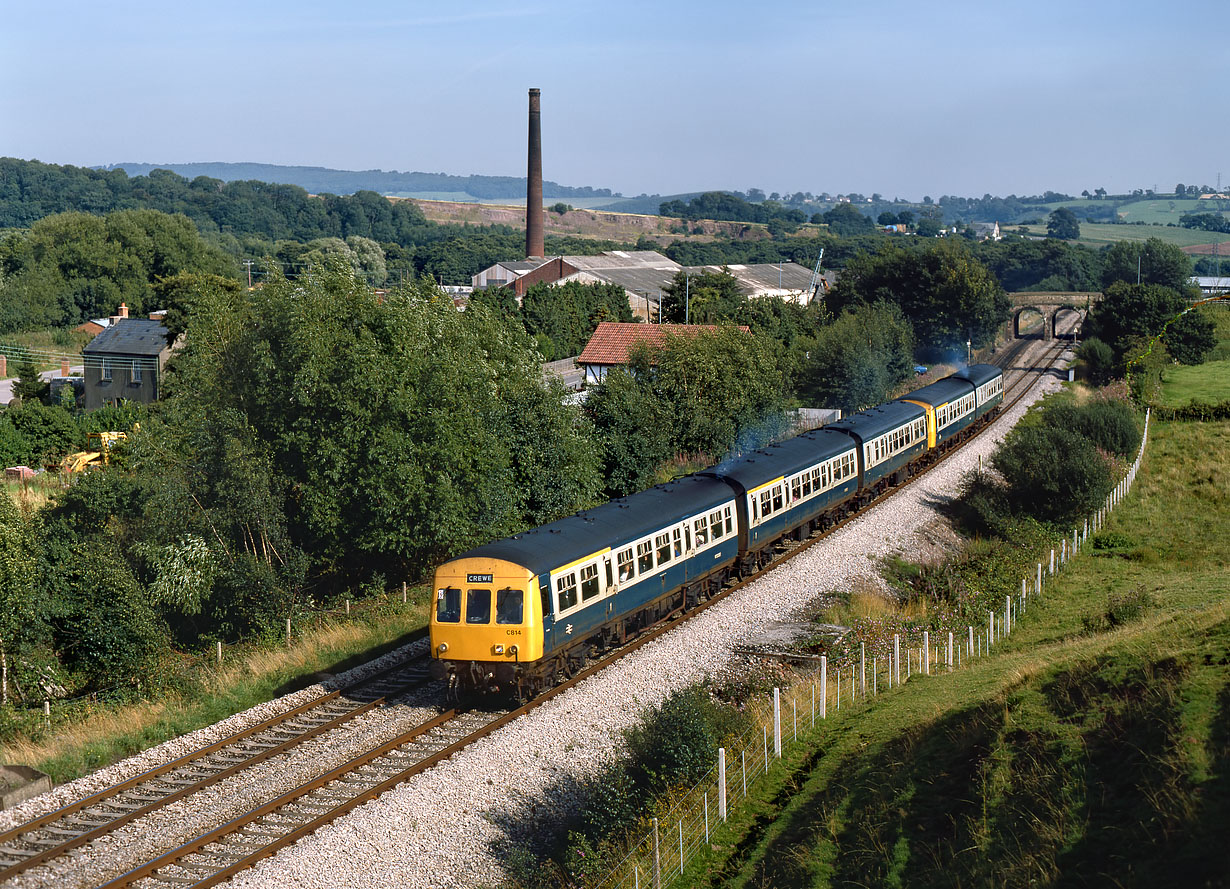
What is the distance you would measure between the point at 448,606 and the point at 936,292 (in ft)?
262

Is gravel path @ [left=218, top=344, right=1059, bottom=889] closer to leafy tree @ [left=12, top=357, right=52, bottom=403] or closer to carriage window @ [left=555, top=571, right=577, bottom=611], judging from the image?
carriage window @ [left=555, top=571, right=577, bottom=611]

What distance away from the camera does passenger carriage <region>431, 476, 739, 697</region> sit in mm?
20891

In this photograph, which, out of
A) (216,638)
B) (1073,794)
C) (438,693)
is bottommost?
(216,638)

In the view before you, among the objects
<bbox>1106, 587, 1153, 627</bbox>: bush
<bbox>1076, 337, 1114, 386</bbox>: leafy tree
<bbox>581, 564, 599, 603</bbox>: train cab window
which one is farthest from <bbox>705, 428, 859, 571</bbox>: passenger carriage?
<bbox>1076, 337, 1114, 386</bbox>: leafy tree

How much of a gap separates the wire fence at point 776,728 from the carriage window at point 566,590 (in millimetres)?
3962

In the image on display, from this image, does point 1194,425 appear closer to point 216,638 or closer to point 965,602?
point 965,602

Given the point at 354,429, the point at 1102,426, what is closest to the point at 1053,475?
the point at 1102,426

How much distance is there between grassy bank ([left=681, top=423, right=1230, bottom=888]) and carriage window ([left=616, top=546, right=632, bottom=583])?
5.38m

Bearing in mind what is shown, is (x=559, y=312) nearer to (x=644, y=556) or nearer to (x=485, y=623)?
(x=644, y=556)

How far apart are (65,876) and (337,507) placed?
16.8 meters

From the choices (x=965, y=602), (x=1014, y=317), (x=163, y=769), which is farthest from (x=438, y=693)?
(x=1014, y=317)

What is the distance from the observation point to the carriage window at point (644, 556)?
2464cm

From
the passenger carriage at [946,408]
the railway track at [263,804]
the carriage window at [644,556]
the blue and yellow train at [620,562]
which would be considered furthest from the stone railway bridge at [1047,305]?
the railway track at [263,804]

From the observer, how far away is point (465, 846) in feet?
54.5
